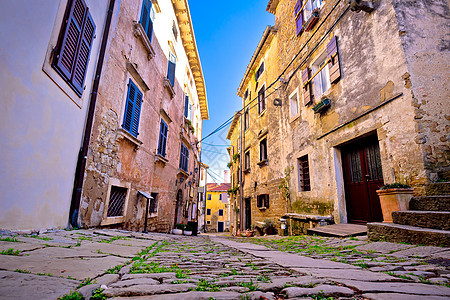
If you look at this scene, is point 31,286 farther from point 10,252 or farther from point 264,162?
point 264,162

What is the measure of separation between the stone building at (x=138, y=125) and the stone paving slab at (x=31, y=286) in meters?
3.88

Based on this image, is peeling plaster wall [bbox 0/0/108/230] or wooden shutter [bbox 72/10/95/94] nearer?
peeling plaster wall [bbox 0/0/108/230]

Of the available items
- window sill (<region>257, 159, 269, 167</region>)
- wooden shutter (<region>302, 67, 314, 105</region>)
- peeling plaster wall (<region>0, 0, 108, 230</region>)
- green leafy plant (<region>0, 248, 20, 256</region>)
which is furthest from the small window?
green leafy plant (<region>0, 248, 20, 256</region>)

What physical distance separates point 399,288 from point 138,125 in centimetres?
731

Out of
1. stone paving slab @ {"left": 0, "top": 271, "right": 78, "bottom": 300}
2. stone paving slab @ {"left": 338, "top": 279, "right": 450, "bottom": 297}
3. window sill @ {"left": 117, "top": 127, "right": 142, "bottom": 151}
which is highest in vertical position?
window sill @ {"left": 117, "top": 127, "right": 142, "bottom": 151}

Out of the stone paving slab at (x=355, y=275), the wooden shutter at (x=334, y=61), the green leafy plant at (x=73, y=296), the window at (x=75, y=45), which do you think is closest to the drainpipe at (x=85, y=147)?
the window at (x=75, y=45)

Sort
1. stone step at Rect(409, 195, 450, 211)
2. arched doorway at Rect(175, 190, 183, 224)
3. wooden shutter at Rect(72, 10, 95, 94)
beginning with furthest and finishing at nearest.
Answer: arched doorway at Rect(175, 190, 183, 224) → wooden shutter at Rect(72, 10, 95, 94) → stone step at Rect(409, 195, 450, 211)

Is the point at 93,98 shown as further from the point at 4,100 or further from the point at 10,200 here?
the point at 10,200

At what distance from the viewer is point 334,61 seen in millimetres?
7016

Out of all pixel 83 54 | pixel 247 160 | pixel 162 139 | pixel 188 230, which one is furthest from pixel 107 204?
pixel 247 160

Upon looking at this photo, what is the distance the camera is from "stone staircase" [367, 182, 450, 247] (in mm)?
3180

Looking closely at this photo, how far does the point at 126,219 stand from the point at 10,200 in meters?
3.96

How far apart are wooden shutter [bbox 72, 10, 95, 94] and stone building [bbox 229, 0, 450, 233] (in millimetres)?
6098

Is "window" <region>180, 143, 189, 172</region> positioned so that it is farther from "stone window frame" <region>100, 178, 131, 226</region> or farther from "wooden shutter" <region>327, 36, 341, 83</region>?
"wooden shutter" <region>327, 36, 341, 83</region>
